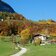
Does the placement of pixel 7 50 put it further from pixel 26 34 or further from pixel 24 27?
pixel 24 27

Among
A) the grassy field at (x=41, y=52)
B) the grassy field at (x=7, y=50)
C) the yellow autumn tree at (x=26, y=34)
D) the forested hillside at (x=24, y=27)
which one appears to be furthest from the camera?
the forested hillside at (x=24, y=27)

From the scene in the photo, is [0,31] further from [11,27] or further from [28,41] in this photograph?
[28,41]

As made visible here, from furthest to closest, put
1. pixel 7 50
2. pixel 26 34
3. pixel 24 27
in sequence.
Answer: pixel 24 27 < pixel 26 34 < pixel 7 50

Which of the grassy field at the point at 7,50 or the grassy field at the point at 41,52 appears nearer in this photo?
the grassy field at the point at 41,52

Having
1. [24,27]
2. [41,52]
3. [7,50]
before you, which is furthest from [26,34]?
[41,52]

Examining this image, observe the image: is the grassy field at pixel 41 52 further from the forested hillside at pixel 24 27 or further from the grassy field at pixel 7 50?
the forested hillside at pixel 24 27

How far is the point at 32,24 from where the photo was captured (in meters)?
130

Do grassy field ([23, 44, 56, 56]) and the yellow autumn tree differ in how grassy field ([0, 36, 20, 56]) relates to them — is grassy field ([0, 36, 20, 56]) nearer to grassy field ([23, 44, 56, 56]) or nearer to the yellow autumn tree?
grassy field ([23, 44, 56, 56])

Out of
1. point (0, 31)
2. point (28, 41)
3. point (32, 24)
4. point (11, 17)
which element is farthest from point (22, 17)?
point (28, 41)

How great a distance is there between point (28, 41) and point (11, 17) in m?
41.8

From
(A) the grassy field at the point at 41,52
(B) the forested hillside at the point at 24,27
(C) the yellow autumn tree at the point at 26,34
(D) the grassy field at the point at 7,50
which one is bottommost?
(D) the grassy field at the point at 7,50

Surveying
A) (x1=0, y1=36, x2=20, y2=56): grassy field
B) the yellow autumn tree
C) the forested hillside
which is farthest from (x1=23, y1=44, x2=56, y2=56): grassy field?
the forested hillside

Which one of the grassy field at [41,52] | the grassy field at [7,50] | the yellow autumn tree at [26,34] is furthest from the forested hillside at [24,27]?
the grassy field at [41,52]

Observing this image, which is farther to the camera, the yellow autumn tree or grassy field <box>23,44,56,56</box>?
the yellow autumn tree
